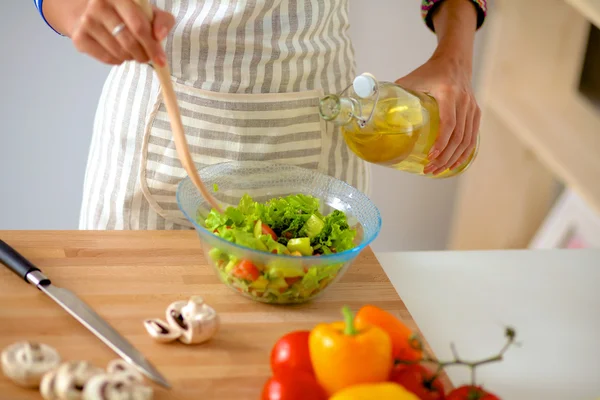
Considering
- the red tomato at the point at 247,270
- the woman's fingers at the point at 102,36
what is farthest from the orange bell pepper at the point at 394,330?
the woman's fingers at the point at 102,36

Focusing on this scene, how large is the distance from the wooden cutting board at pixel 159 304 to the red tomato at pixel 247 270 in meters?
0.06

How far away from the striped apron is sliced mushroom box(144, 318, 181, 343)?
12.8 inches

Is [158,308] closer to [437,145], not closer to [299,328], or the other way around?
[299,328]

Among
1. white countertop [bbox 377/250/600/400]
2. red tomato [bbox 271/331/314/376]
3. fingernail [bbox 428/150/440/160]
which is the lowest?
white countertop [bbox 377/250/600/400]

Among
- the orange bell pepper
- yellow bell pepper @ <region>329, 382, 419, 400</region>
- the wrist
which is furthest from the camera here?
the wrist

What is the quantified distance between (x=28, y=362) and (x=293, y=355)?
10.0 inches

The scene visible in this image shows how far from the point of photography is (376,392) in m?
0.62

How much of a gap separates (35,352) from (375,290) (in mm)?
442

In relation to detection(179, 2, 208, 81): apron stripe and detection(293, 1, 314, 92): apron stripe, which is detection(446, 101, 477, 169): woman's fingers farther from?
detection(179, 2, 208, 81): apron stripe

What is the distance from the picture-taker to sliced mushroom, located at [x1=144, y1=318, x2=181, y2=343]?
81cm

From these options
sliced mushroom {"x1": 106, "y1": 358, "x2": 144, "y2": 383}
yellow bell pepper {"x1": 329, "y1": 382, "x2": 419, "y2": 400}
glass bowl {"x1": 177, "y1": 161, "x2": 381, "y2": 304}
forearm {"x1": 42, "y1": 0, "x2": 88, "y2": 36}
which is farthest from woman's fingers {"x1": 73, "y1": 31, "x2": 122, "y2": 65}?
yellow bell pepper {"x1": 329, "y1": 382, "x2": 419, "y2": 400}

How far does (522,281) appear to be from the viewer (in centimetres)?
111

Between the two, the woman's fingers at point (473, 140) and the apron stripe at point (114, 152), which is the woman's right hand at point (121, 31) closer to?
the apron stripe at point (114, 152)

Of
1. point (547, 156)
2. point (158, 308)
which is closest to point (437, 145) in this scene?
point (158, 308)
